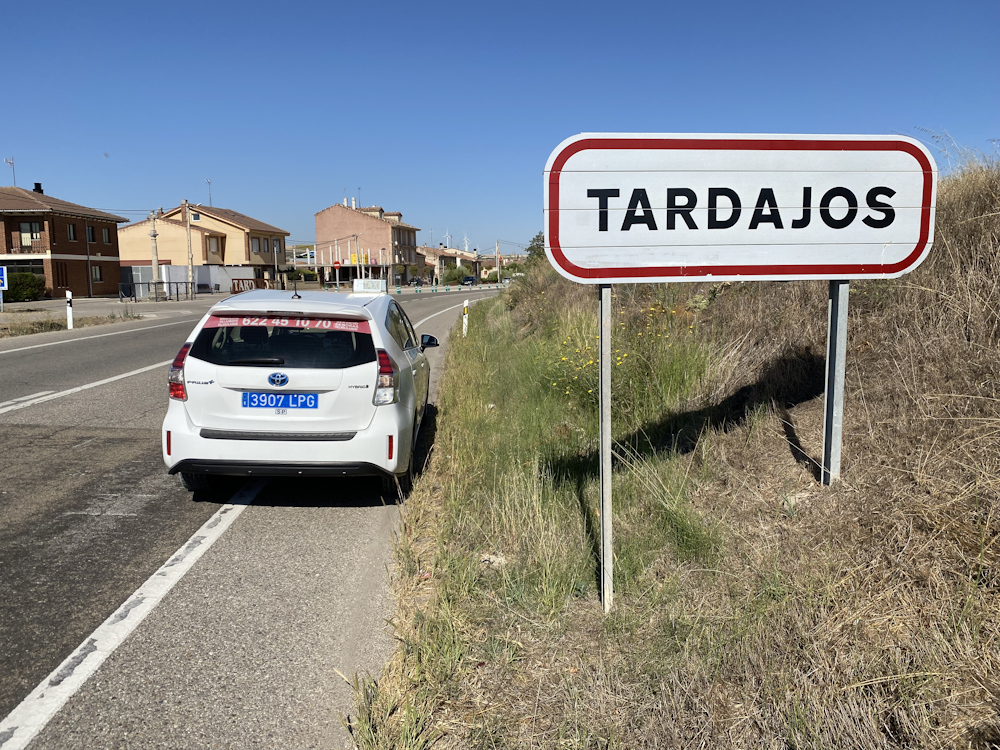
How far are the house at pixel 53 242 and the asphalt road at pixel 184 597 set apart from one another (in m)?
52.9

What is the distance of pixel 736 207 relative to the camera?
11.7 feet

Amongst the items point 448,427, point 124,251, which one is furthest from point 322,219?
point 448,427

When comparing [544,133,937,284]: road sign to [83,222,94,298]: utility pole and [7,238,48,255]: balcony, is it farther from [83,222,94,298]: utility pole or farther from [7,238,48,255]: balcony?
[83,222,94,298]: utility pole

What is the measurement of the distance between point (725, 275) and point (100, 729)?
326 cm

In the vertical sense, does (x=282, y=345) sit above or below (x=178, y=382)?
above

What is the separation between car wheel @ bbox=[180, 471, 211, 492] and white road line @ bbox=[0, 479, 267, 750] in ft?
1.69

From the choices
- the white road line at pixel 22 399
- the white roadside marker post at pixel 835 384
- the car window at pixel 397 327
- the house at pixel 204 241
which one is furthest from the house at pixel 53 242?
the white roadside marker post at pixel 835 384

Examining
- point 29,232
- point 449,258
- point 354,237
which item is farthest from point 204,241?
point 449,258

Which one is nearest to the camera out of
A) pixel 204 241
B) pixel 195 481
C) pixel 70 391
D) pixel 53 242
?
pixel 195 481

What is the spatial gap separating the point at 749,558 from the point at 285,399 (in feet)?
10.6

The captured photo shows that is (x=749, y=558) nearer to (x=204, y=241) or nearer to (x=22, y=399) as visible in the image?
(x=22, y=399)

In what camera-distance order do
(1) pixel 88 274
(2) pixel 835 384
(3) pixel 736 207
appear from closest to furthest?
(3) pixel 736 207, (2) pixel 835 384, (1) pixel 88 274

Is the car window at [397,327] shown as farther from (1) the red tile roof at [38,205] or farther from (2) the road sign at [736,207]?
(1) the red tile roof at [38,205]

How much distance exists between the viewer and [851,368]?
4785 mm
